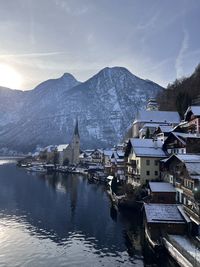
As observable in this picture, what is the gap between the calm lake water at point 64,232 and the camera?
132 ft

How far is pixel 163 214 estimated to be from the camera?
1768 inches

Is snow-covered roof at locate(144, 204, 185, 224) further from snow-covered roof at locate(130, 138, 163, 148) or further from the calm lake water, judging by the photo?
snow-covered roof at locate(130, 138, 163, 148)

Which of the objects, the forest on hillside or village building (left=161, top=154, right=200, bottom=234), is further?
the forest on hillside

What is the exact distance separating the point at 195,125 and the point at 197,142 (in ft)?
28.6

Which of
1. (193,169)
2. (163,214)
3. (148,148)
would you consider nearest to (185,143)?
(148,148)

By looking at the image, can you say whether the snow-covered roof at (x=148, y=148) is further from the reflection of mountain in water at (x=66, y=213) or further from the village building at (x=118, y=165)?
the village building at (x=118, y=165)

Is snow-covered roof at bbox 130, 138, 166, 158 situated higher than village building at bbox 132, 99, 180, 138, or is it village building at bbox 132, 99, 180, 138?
village building at bbox 132, 99, 180, 138

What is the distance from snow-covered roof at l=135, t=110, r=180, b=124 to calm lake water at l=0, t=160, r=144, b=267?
51539 millimetres

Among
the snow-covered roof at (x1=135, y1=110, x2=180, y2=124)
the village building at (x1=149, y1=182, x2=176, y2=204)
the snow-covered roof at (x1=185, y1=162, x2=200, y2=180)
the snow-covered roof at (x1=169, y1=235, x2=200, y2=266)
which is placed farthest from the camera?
the snow-covered roof at (x1=135, y1=110, x2=180, y2=124)

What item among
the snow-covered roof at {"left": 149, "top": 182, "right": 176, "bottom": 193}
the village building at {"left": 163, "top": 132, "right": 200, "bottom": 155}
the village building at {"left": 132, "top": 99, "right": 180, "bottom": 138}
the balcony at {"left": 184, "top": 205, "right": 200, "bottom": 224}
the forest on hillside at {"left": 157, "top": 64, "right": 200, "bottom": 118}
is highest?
the forest on hillside at {"left": 157, "top": 64, "right": 200, "bottom": 118}

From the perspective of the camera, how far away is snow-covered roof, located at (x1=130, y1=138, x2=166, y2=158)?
70.9m

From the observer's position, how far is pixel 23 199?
3155 inches

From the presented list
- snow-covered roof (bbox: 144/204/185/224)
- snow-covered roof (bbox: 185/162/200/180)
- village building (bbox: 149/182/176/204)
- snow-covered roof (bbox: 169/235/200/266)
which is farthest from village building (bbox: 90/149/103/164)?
snow-covered roof (bbox: 169/235/200/266)

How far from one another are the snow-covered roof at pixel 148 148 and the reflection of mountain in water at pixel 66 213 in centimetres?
1358
